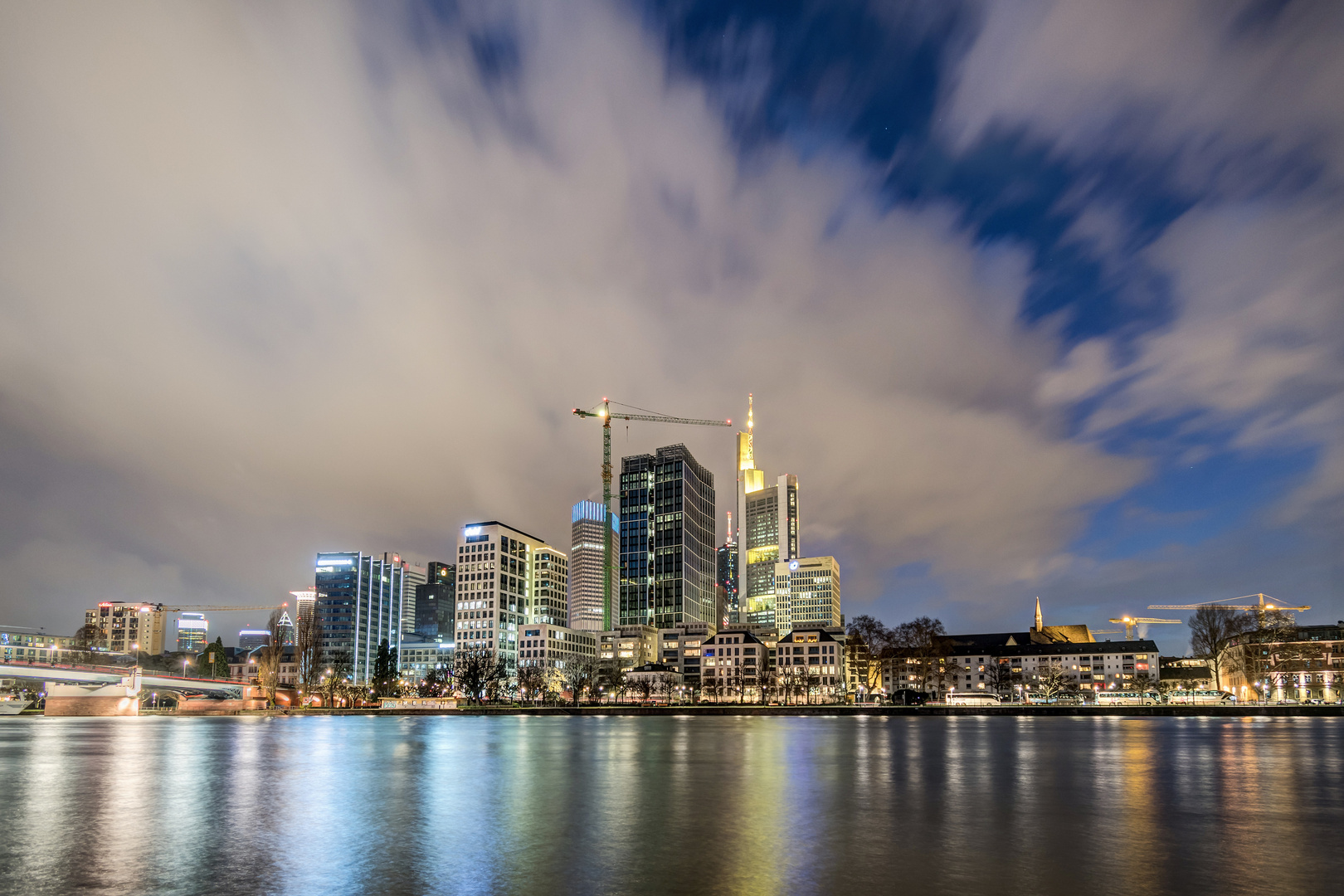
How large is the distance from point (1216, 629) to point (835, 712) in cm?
9832

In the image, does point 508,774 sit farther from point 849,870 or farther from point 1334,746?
point 1334,746

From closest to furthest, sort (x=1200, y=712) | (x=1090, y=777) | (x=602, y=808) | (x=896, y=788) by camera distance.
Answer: (x=602, y=808) → (x=896, y=788) → (x=1090, y=777) → (x=1200, y=712)

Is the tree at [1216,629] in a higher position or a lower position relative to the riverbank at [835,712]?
higher

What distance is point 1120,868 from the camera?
19750 mm

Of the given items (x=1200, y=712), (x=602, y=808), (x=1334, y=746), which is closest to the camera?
(x=602, y=808)

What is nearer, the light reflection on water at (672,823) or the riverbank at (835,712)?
the light reflection on water at (672,823)

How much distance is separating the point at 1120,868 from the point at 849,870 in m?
6.75

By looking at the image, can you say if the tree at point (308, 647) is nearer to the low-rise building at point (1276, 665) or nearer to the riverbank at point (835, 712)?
the riverbank at point (835, 712)

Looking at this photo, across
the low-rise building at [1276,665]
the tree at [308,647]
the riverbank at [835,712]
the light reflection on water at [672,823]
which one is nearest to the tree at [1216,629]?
the low-rise building at [1276,665]

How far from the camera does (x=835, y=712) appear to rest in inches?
6388

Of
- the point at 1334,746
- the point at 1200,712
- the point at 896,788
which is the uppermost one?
the point at 896,788

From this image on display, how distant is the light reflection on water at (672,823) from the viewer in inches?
730

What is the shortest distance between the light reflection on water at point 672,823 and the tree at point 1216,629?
513 ft

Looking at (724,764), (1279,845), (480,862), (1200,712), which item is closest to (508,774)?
(724,764)
